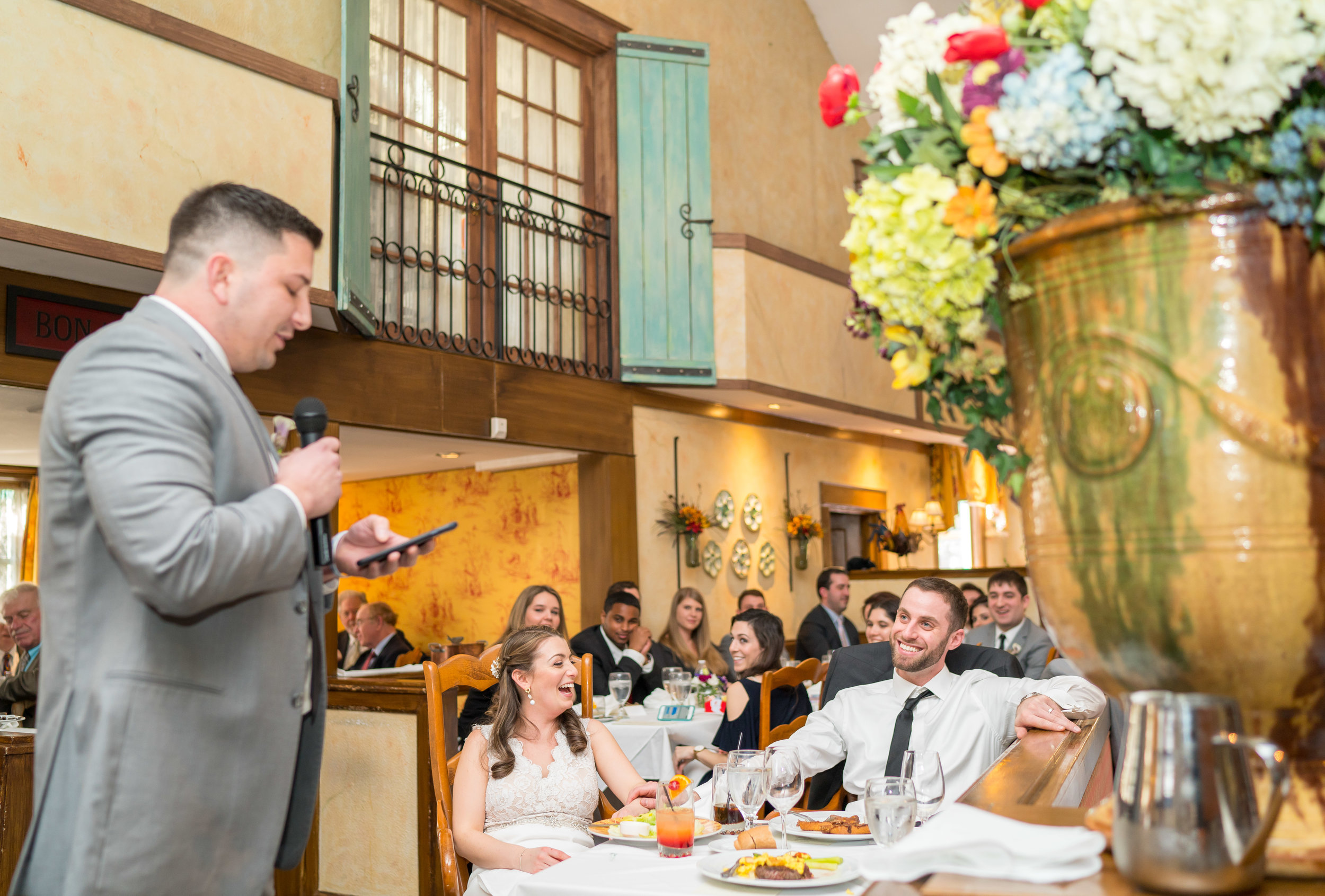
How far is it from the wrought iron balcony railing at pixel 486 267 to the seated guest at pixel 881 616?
10.3 ft

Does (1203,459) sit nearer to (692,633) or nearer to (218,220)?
(218,220)

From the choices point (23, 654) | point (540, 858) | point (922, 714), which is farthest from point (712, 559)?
point (540, 858)

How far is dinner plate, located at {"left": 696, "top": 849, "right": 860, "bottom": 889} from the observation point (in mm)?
1818

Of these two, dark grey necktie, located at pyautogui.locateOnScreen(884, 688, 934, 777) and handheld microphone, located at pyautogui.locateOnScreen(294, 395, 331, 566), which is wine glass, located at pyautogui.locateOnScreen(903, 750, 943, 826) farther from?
handheld microphone, located at pyautogui.locateOnScreen(294, 395, 331, 566)

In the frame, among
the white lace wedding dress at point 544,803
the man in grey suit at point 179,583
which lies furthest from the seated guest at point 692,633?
the man in grey suit at point 179,583

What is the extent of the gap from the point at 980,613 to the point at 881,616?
2193 millimetres

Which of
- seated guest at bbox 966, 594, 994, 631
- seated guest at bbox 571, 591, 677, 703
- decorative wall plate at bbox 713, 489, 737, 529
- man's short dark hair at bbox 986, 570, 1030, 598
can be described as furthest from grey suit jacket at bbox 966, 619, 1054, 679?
decorative wall plate at bbox 713, 489, 737, 529

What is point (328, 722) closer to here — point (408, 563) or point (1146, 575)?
point (408, 563)

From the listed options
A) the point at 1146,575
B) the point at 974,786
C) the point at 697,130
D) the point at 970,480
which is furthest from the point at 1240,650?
the point at 970,480

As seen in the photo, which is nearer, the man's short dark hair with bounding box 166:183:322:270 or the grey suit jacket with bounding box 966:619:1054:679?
the man's short dark hair with bounding box 166:183:322:270

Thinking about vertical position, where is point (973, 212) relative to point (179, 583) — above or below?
above

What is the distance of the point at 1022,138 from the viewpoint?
3.14 feet

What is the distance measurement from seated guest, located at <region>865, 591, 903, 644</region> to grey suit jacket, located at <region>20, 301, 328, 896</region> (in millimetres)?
4219

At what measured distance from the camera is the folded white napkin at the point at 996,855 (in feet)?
3.08
